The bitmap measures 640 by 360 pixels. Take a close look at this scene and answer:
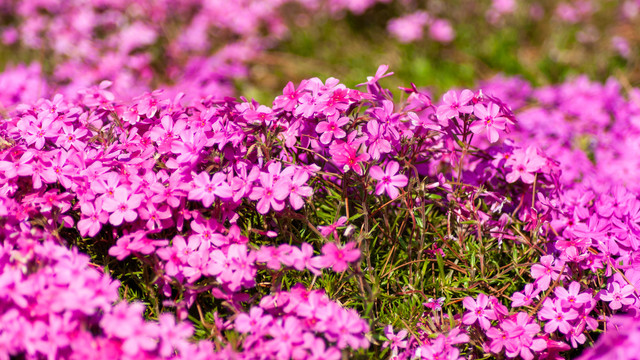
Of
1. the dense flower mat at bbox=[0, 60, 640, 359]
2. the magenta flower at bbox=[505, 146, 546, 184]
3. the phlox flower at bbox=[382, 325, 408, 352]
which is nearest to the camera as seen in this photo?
the dense flower mat at bbox=[0, 60, 640, 359]

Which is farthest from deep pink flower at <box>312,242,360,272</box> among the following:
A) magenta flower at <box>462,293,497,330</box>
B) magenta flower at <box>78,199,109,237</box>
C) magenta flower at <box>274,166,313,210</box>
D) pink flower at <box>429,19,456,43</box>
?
Result: pink flower at <box>429,19,456,43</box>

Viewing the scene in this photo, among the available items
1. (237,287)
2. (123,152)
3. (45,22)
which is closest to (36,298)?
(237,287)

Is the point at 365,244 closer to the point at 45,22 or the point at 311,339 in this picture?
the point at 311,339

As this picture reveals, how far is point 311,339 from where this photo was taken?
1.90 meters

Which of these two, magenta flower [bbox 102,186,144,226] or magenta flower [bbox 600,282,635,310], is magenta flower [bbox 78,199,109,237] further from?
magenta flower [bbox 600,282,635,310]

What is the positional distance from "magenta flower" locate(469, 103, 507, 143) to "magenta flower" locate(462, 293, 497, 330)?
2.28ft

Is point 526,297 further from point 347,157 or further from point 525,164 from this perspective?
point 347,157

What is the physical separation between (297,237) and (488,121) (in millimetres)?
990

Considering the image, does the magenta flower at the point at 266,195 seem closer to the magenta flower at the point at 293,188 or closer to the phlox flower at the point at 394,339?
the magenta flower at the point at 293,188

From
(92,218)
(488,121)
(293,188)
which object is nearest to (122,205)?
(92,218)

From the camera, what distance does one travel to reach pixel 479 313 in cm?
228

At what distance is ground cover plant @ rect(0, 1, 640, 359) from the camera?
1.90 metres

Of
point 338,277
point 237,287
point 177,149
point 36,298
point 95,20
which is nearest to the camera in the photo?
point 36,298

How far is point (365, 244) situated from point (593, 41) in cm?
482
